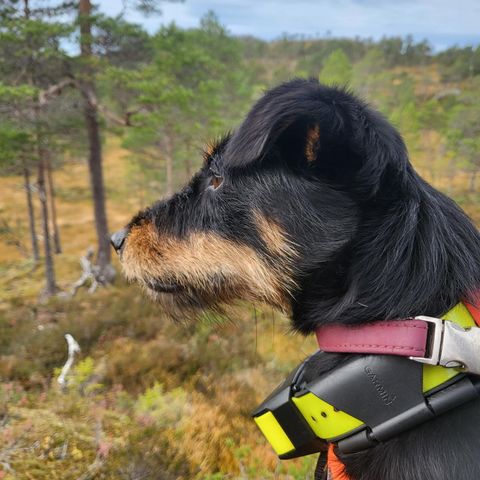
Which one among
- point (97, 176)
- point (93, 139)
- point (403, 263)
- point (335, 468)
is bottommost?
point (97, 176)

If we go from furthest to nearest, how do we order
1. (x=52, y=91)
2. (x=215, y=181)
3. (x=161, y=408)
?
(x=52, y=91) < (x=161, y=408) < (x=215, y=181)

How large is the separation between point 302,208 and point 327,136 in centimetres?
29

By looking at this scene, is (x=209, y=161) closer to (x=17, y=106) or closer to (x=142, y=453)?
(x=142, y=453)

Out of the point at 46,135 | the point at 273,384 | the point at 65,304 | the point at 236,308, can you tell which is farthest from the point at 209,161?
the point at 46,135

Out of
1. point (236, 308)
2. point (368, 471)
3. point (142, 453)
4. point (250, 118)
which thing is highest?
point (250, 118)

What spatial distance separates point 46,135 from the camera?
39.5 ft

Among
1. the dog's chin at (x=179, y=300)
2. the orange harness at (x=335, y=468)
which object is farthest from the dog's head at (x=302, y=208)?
the orange harness at (x=335, y=468)

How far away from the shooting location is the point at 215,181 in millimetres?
1983

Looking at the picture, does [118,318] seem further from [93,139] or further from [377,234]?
[377,234]

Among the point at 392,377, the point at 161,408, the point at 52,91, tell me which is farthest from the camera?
the point at 52,91

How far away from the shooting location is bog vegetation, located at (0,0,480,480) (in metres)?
3.26

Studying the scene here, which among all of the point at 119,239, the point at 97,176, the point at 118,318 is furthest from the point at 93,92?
the point at 119,239

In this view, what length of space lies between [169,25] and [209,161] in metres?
13.3

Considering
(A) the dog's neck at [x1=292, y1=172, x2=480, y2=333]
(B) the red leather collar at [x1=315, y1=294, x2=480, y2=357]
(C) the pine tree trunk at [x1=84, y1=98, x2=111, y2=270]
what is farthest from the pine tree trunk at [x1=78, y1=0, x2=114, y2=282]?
(B) the red leather collar at [x1=315, y1=294, x2=480, y2=357]
